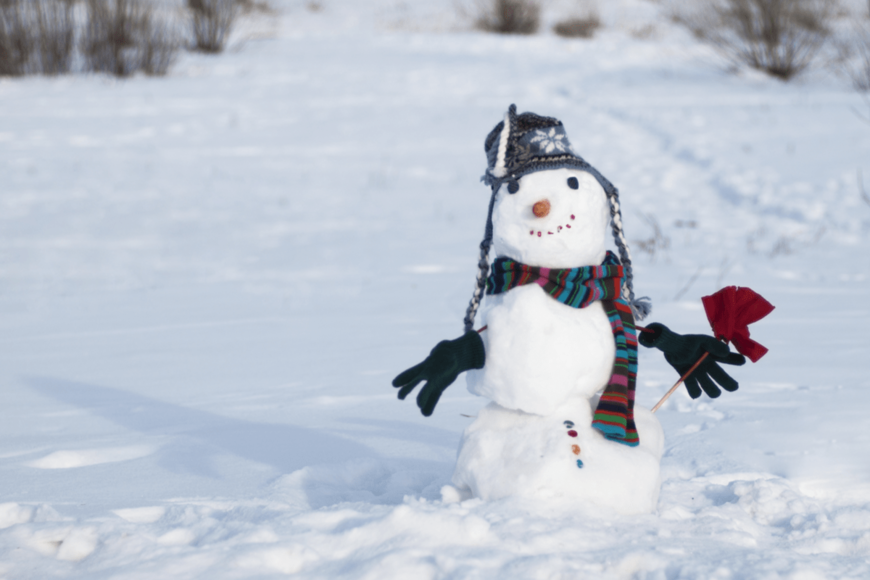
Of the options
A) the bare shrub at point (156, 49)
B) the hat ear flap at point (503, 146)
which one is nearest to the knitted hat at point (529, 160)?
the hat ear flap at point (503, 146)

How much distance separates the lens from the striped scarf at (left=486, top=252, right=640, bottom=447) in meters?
1.55

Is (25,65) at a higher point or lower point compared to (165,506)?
higher

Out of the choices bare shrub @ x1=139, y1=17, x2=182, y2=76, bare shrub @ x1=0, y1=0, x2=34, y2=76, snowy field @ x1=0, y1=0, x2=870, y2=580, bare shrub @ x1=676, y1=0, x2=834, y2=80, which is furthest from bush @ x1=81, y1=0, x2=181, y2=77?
bare shrub @ x1=676, y1=0, x2=834, y2=80

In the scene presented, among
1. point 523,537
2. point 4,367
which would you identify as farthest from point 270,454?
point 4,367

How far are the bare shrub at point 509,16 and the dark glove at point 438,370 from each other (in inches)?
624

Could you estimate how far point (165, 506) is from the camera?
171 cm

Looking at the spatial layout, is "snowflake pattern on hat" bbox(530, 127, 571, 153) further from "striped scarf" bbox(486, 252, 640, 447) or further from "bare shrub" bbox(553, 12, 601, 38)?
"bare shrub" bbox(553, 12, 601, 38)

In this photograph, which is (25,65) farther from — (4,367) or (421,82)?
(4,367)

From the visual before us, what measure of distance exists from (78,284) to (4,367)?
1.24 meters

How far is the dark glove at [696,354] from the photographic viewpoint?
1.66m

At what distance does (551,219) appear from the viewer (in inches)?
61.4

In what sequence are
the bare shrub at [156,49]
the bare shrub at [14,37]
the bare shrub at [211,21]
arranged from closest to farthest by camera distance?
the bare shrub at [14,37] < the bare shrub at [156,49] < the bare shrub at [211,21]

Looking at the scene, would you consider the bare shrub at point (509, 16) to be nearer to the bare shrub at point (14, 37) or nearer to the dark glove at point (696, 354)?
the bare shrub at point (14, 37)

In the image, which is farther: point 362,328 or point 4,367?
point 362,328
